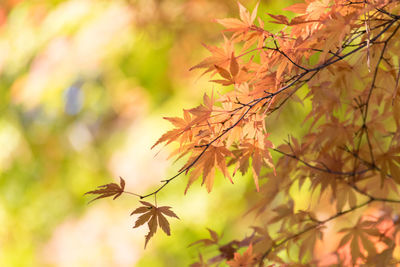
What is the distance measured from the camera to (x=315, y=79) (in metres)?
0.79

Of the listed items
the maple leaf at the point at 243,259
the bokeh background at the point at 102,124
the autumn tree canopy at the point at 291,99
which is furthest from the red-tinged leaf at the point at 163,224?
the bokeh background at the point at 102,124

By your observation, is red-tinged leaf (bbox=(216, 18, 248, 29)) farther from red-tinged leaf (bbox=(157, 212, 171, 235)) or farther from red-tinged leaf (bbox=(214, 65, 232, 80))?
red-tinged leaf (bbox=(157, 212, 171, 235))

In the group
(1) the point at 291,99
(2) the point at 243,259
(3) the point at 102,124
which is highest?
(3) the point at 102,124

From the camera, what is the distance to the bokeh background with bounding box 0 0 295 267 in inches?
109

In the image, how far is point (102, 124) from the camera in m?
4.22

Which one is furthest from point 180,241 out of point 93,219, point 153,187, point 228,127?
point 228,127

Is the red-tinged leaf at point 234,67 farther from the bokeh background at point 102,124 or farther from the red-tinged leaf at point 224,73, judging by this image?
the bokeh background at point 102,124

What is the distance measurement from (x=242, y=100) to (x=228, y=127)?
4cm

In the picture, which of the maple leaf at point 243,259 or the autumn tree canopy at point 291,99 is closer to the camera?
the autumn tree canopy at point 291,99

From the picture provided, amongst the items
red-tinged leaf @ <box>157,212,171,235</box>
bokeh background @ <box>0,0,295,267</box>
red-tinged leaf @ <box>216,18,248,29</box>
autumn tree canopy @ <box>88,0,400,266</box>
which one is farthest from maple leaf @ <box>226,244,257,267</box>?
bokeh background @ <box>0,0,295,267</box>

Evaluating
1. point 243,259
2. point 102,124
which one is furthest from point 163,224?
point 102,124

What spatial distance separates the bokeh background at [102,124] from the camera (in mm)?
2771

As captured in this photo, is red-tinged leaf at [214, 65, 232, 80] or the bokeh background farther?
the bokeh background

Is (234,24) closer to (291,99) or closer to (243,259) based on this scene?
(291,99)
